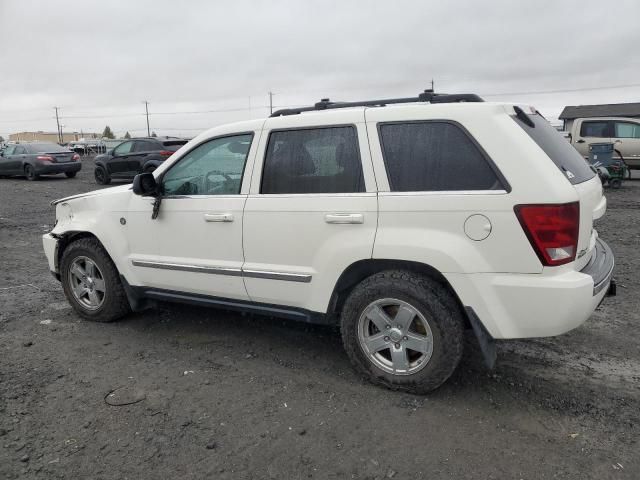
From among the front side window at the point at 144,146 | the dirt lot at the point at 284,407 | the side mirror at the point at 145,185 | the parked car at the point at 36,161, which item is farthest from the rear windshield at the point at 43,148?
the side mirror at the point at 145,185

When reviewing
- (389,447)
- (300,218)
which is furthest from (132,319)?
(389,447)

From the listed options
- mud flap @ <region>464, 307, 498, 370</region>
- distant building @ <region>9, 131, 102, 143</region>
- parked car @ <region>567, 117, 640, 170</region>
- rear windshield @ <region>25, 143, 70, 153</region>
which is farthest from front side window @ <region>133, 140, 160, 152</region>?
distant building @ <region>9, 131, 102, 143</region>

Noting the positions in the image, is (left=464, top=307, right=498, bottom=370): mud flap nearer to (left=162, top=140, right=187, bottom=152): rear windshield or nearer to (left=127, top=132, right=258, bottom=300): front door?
(left=127, top=132, right=258, bottom=300): front door

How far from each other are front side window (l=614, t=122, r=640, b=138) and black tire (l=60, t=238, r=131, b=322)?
55.7 feet

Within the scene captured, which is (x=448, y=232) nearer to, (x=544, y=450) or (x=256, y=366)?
(x=544, y=450)

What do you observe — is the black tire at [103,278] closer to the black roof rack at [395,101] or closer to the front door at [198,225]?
the front door at [198,225]

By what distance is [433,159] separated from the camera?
321 centimetres

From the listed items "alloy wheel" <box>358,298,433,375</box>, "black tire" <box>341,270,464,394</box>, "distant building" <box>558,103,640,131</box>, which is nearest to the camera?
"black tire" <box>341,270,464,394</box>

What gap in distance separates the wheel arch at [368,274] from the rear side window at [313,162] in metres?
0.51

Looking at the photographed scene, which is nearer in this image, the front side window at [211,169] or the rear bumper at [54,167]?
the front side window at [211,169]

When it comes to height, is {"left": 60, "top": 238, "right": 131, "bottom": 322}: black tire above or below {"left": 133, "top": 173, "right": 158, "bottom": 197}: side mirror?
below

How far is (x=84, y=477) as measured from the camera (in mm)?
2623

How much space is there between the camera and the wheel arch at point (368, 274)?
127 inches

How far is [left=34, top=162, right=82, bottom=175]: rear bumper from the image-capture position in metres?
19.0
